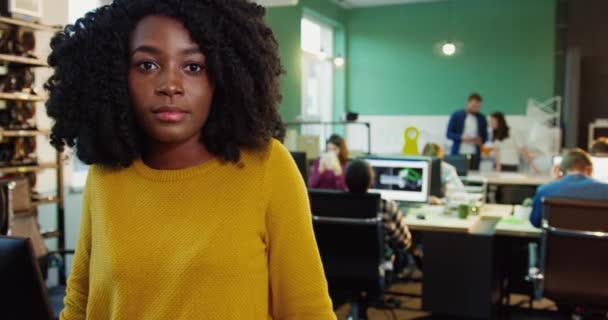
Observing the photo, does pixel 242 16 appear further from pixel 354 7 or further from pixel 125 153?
pixel 354 7

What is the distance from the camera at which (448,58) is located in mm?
9172

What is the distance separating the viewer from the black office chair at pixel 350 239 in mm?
2924

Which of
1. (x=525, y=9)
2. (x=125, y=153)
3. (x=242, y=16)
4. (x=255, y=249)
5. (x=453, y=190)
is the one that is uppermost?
(x=525, y=9)

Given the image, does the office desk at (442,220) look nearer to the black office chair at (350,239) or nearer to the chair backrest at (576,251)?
the chair backrest at (576,251)

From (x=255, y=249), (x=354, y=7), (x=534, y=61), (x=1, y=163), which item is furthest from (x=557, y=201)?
(x=354, y=7)

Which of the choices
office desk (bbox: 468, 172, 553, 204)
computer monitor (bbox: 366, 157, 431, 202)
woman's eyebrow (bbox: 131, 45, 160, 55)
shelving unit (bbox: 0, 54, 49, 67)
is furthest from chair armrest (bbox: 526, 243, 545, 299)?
shelving unit (bbox: 0, 54, 49, 67)

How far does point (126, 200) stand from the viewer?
87 centimetres

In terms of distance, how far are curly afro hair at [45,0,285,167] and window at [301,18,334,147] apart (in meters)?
7.23

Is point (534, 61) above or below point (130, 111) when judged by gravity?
above

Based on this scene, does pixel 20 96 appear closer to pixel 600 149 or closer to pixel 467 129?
pixel 600 149

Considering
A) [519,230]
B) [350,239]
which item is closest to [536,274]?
[519,230]

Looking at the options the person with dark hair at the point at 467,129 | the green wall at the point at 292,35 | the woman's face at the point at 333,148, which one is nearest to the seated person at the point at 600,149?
the woman's face at the point at 333,148

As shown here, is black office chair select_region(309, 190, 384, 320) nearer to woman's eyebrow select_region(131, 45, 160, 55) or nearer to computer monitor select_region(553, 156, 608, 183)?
computer monitor select_region(553, 156, 608, 183)

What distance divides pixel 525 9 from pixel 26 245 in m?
8.82
